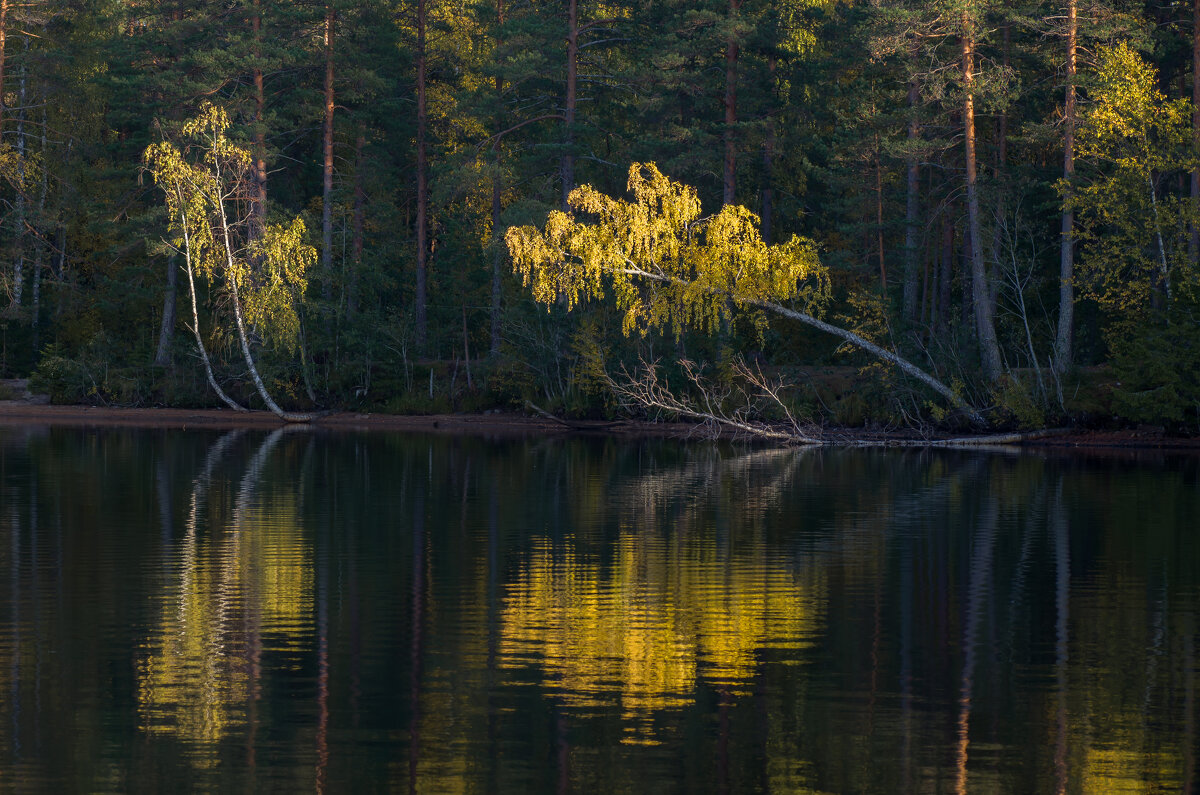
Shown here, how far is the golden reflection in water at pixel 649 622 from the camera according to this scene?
12.6 m

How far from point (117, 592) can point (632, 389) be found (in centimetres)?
3220

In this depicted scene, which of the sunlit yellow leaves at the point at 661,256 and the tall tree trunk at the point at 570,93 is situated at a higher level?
the tall tree trunk at the point at 570,93

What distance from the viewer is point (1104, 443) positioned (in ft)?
139

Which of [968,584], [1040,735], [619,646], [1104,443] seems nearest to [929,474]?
[1104,443]

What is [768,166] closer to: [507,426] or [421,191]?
[421,191]

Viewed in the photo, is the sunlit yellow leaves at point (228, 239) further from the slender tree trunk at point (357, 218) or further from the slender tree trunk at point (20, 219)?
the slender tree trunk at point (20, 219)

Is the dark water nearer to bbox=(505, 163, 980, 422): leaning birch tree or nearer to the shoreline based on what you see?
bbox=(505, 163, 980, 422): leaning birch tree

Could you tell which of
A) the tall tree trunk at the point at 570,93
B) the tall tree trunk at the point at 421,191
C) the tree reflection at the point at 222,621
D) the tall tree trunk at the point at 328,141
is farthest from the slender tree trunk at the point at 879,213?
the tree reflection at the point at 222,621

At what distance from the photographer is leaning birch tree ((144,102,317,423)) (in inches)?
1993

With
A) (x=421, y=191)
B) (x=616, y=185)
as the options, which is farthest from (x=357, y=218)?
(x=616, y=185)

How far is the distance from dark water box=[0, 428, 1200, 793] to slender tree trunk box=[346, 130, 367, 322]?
2966cm

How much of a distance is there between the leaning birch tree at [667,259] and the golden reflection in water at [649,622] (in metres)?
20.5

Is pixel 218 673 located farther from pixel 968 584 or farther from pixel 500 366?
pixel 500 366

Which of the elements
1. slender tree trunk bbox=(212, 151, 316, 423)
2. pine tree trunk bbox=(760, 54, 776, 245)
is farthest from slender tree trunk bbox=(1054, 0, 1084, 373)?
slender tree trunk bbox=(212, 151, 316, 423)
